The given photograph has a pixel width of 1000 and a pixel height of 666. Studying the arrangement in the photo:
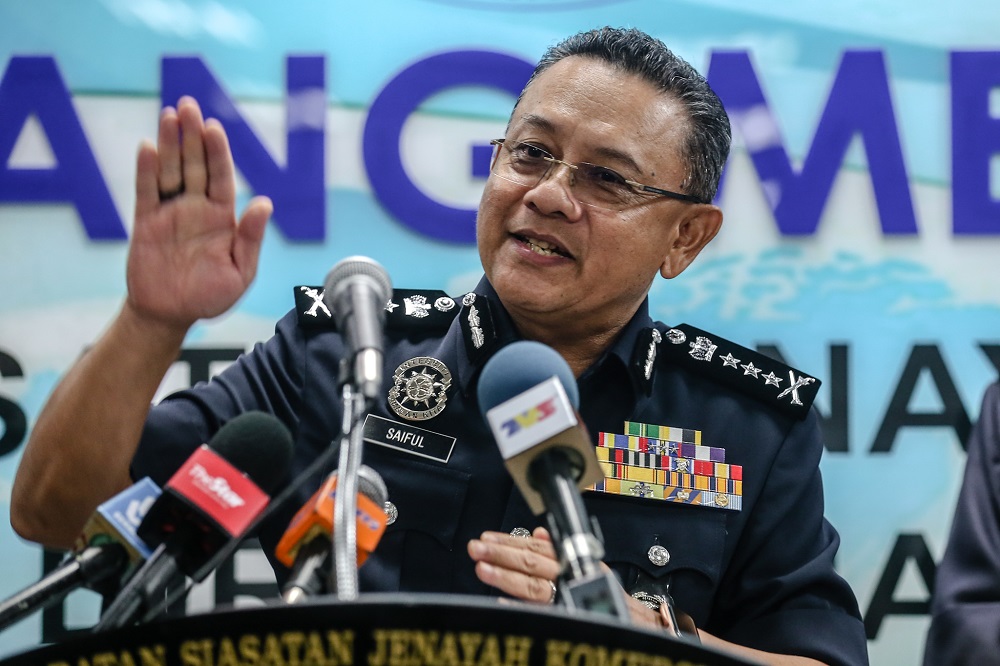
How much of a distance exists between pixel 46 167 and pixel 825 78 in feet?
6.34

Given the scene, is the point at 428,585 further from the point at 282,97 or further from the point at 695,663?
the point at 282,97

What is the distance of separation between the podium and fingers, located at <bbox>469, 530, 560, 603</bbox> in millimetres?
414

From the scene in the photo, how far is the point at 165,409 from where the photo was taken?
178 cm

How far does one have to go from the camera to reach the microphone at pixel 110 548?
3.49ft

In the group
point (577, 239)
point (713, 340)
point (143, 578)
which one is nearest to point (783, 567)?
point (713, 340)

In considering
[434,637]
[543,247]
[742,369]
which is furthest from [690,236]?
[434,637]

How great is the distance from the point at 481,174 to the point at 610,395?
0.86 meters

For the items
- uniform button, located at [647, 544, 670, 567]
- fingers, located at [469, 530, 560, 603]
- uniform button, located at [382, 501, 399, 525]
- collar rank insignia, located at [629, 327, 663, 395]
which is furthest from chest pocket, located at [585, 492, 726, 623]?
fingers, located at [469, 530, 560, 603]

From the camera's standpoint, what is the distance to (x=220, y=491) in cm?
105

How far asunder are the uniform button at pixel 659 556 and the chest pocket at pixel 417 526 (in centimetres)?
32

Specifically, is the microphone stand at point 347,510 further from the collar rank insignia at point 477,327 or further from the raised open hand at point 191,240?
the collar rank insignia at point 477,327

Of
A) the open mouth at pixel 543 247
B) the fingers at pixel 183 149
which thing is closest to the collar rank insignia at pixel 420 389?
the open mouth at pixel 543 247

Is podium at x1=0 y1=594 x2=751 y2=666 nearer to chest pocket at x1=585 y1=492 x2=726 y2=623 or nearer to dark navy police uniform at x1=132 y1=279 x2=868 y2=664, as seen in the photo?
dark navy police uniform at x1=132 y1=279 x2=868 y2=664

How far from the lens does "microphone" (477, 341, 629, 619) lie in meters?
0.95
